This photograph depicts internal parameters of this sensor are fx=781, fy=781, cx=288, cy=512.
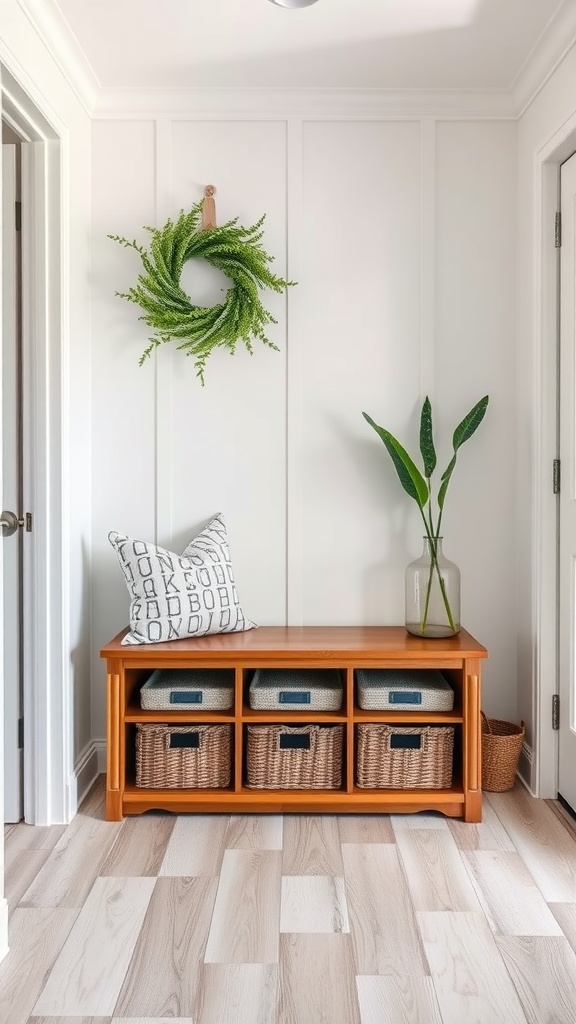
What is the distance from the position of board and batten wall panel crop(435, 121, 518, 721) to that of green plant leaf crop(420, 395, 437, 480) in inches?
6.1

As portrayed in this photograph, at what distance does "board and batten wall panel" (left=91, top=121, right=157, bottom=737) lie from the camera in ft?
9.60

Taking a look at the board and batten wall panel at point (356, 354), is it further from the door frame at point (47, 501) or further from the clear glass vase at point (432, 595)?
the door frame at point (47, 501)

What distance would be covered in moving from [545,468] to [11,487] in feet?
5.91

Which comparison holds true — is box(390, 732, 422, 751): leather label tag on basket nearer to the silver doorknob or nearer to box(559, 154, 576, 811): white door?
box(559, 154, 576, 811): white door

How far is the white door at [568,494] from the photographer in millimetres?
2553

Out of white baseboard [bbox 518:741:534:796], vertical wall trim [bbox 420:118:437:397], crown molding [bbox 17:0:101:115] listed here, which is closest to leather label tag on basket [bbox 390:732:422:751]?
white baseboard [bbox 518:741:534:796]

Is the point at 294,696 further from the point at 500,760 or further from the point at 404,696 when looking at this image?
the point at 500,760

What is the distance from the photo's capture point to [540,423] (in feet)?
8.89

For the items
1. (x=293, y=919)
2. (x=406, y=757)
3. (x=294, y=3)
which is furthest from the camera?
(x=406, y=757)

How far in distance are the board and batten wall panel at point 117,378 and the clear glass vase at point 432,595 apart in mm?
1007

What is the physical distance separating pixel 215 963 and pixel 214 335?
1.98 metres

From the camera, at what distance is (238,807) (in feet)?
8.56

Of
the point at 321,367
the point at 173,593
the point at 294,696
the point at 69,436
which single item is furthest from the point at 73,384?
the point at 294,696

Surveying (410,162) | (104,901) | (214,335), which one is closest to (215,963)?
(104,901)
